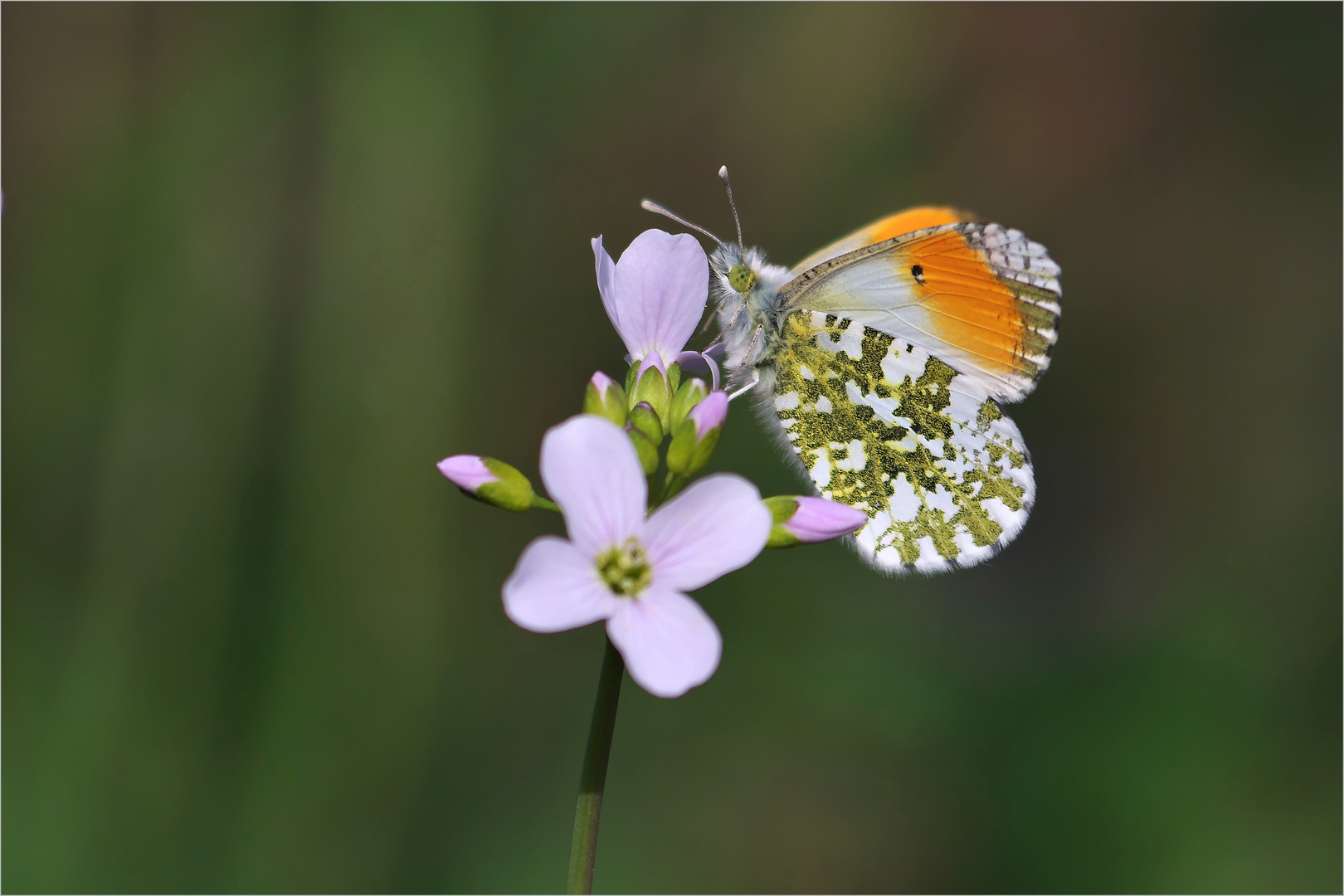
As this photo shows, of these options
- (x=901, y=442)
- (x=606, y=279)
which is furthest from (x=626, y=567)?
(x=901, y=442)

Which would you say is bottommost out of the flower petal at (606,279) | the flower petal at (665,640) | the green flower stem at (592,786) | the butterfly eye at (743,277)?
the green flower stem at (592,786)

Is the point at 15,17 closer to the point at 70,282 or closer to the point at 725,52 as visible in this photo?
the point at 70,282

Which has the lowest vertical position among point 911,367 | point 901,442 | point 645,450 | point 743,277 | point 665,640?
point 665,640

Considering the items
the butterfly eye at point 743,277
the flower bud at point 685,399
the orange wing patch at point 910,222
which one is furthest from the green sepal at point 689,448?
the orange wing patch at point 910,222

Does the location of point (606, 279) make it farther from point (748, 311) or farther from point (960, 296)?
point (960, 296)

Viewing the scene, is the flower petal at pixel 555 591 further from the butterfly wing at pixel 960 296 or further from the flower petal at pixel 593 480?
the butterfly wing at pixel 960 296

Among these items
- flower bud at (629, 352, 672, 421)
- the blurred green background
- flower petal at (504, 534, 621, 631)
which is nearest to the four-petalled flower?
flower bud at (629, 352, 672, 421)

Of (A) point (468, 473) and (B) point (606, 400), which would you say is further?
(B) point (606, 400)
